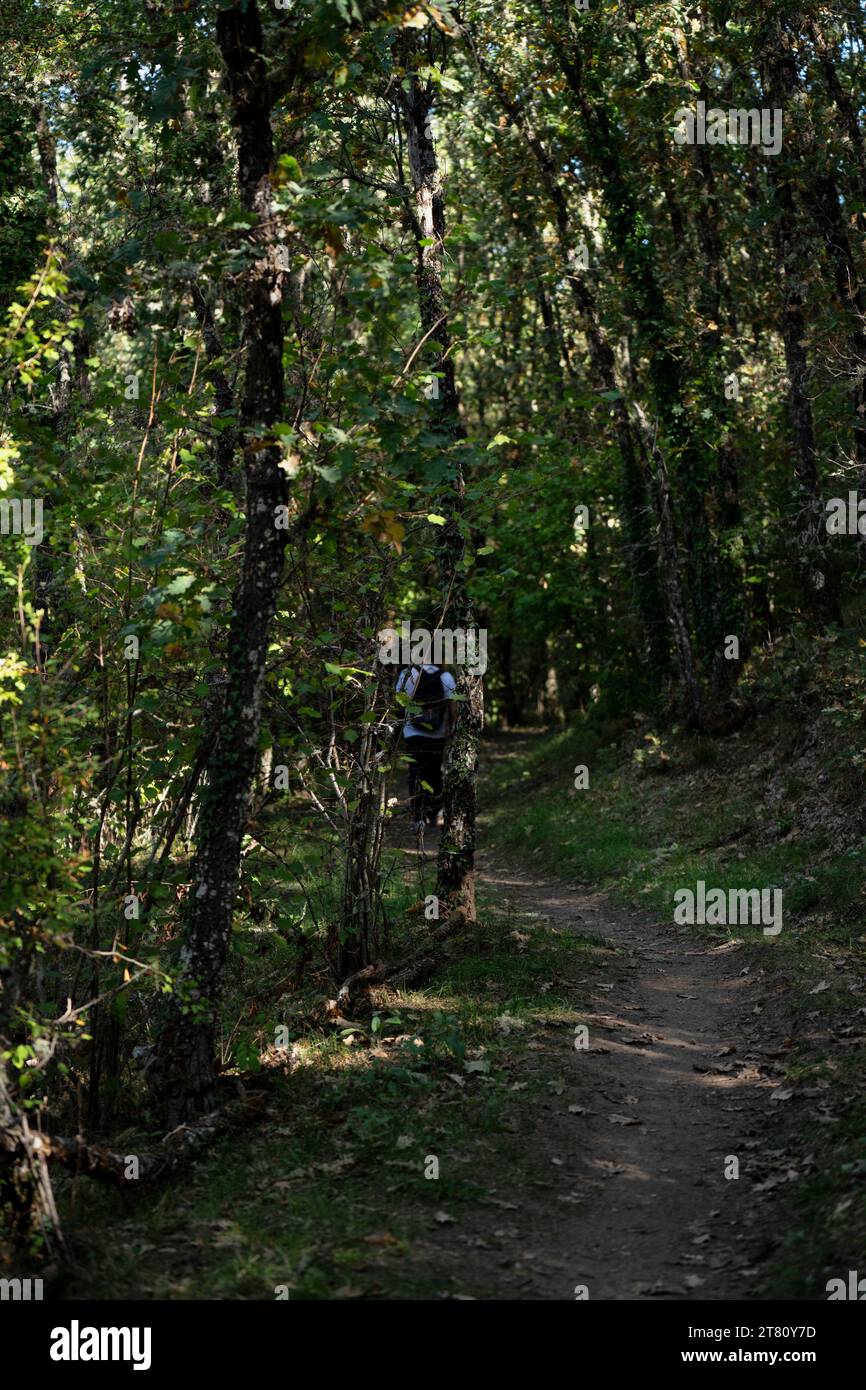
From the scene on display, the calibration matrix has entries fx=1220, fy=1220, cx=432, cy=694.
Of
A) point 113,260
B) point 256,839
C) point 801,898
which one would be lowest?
point 801,898

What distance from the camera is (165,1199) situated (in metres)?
6.60

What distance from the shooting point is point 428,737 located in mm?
12961

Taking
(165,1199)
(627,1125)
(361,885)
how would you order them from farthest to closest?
(361,885)
(627,1125)
(165,1199)

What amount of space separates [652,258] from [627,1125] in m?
15.2

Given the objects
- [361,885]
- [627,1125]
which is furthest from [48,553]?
[627,1125]

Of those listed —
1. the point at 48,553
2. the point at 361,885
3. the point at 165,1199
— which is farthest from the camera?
the point at 361,885

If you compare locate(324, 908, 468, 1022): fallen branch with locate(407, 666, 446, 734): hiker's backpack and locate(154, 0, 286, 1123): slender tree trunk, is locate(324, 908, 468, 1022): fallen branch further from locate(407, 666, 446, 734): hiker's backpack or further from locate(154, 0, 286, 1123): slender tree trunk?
locate(407, 666, 446, 734): hiker's backpack

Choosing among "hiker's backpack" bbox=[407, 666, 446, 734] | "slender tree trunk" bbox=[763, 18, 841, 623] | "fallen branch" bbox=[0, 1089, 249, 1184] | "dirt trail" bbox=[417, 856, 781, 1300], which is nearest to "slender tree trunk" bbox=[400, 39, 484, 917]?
"hiker's backpack" bbox=[407, 666, 446, 734]

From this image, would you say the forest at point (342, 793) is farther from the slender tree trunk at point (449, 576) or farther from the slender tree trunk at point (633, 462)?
the slender tree trunk at point (633, 462)

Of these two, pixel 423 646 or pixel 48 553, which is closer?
pixel 48 553

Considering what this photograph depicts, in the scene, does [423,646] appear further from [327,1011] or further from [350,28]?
[350,28]

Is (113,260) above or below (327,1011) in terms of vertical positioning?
above

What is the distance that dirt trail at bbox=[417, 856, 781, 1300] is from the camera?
5.92m

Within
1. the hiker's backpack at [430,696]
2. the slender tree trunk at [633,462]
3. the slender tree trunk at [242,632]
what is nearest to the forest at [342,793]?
the slender tree trunk at [242,632]
